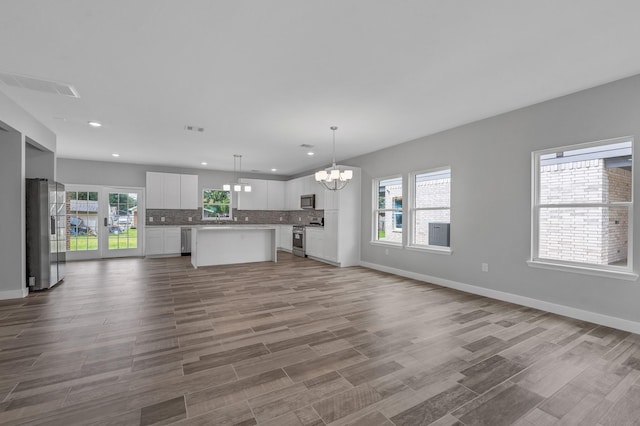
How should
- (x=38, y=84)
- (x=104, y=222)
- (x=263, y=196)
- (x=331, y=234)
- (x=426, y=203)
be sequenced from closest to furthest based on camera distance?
(x=38, y=84) → (x=426, y=203) → (x=331, y=234) → (x=104, y=222) → (x=263, y=196)

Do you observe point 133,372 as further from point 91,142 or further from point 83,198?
point 83,198

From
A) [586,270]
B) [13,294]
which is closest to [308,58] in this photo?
[586,270]

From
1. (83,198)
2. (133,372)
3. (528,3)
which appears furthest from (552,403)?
(83,198)

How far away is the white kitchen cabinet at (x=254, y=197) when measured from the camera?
9438 millimetres

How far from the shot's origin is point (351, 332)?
10.0ft

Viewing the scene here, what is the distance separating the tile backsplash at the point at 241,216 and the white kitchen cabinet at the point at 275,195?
1.79ft

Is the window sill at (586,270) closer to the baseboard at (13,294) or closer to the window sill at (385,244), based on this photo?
the window sill at (385,244)

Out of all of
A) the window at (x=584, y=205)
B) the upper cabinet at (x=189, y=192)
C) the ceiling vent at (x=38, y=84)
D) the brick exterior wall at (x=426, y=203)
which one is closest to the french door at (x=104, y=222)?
the upper cabinet at (x=189, y=192)

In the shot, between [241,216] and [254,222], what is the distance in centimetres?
50

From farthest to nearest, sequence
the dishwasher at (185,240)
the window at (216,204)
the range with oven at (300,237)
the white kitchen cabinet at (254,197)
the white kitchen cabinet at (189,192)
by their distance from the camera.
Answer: the white kitchen cabinet at (254,197) → the window at (216,204) → the white kitchen cabinet at (189,192) → the dishwasher at (185,240) → the range with oven at (300,237)

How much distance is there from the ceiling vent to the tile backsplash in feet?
17.9

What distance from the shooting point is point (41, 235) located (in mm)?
4504

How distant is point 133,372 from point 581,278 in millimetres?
4708

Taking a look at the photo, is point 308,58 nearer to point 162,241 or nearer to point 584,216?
point 584,216
